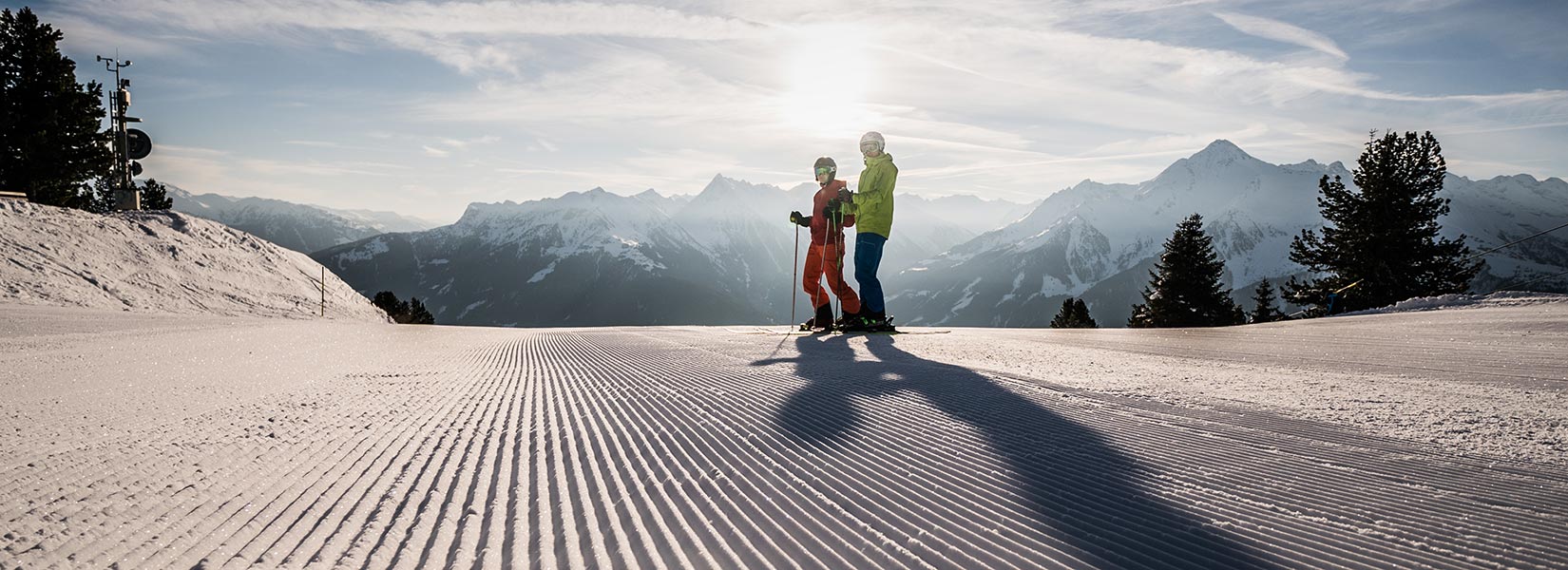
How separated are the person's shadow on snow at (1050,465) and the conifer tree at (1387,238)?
2661 cm

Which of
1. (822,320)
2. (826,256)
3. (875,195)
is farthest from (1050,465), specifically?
(822,320)

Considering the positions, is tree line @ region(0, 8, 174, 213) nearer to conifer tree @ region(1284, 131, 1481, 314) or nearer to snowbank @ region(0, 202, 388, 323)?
snowbank @ region(0, 202, 388, 323)

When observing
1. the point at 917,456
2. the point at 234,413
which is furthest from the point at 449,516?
the point at 234,413

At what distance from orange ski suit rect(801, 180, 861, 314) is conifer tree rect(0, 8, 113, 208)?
103 ft

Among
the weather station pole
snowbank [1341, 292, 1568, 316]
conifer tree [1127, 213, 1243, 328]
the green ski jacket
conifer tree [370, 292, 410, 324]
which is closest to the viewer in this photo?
snowbank [1341, 292, 1568, 316]

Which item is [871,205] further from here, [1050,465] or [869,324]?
[1050,465]

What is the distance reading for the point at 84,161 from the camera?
28359 millimetres

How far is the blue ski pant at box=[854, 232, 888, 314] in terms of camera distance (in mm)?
11586

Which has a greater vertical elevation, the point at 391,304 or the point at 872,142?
the point at 872,142

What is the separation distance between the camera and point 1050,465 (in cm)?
303

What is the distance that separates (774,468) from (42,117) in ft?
125

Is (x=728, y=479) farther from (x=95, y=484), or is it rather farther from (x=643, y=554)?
(x=95, y=484)

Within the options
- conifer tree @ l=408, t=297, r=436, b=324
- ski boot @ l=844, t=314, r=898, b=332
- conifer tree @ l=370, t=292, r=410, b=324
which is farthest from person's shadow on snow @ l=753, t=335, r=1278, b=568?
conifer tree @ l=408, t=297, r=436, b=324

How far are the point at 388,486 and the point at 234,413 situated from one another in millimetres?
1891
